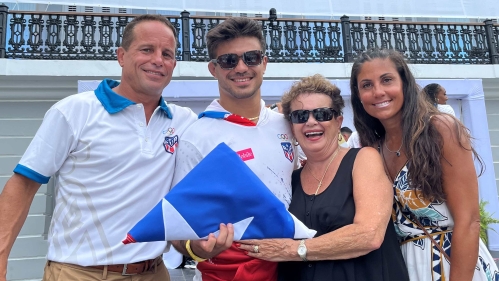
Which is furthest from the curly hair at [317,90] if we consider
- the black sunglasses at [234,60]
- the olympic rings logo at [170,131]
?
the olympic rings logo at [170,131]

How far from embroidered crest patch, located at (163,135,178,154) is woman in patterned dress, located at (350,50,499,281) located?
101cm

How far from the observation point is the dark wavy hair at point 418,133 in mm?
1803

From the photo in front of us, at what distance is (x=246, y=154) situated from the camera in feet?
6.25

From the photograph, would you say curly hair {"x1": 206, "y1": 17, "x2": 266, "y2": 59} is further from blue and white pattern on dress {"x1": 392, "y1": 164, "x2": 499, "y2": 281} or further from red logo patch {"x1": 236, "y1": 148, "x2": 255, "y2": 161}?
blue and white pattern on dress {"x1": 392, "y1": 164, "x2": 499, "y2": 281}

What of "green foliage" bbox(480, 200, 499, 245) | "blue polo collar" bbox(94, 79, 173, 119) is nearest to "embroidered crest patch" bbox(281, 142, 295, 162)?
"blue polo collar" bbox(94, 79, 173, 119)

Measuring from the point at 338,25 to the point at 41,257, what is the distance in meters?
7.44

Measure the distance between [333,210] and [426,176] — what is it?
1.54 feet

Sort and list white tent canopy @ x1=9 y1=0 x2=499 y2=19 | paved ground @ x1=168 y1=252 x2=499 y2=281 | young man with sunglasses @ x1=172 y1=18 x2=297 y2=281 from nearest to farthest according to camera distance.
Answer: young man with sunglasses @ x1=172 y1=18 x2=297 y2=281 → paved ground @ x1=168 y1=252 x2=499 y2=281 → white tent canopy @ x1=9 y1=0 x2=499 y2=19

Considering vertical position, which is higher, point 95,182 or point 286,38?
point 286,38

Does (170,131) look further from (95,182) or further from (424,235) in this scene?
(424,235)

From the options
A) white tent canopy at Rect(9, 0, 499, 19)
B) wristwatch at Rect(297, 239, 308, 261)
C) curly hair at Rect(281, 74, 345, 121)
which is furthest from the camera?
white tent canopy at Rect(9, 0, 499, 19)

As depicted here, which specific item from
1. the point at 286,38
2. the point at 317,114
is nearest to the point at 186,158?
the point at 317,114

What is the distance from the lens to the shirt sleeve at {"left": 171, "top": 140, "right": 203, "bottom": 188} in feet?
6.30

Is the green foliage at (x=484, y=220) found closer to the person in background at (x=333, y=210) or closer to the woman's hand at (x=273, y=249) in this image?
the person in background at (x=333, y=210)
